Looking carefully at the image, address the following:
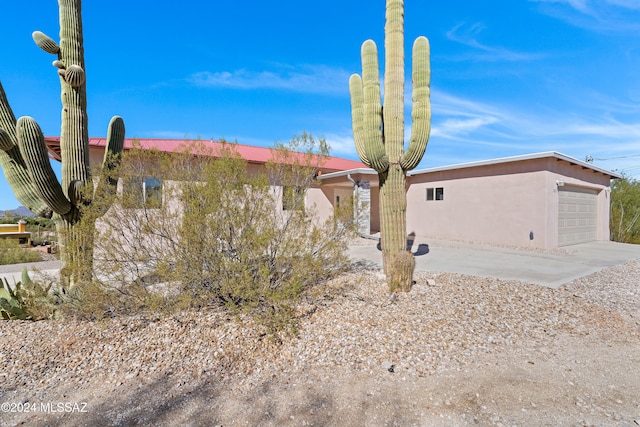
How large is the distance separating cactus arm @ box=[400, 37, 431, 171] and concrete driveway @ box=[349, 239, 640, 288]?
110 inches

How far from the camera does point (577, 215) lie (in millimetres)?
12516

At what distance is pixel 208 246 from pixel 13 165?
309 centimetres

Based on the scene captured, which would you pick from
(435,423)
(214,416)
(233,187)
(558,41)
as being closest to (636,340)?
(435,423)

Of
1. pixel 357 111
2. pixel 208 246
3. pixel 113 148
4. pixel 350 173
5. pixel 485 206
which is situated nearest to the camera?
pixel 208 246

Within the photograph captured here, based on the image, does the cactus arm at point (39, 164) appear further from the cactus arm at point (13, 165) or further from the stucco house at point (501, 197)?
the stucco house at point (501, 197)

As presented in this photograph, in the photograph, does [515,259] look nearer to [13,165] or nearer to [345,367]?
[345,367]

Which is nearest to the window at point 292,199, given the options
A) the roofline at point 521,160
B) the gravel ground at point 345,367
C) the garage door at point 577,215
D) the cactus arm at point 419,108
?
the gravel ground at point 345,367

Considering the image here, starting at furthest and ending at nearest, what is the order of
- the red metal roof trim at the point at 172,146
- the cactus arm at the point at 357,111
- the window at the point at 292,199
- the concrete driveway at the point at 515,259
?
the concrete driveway at the point at 515,259, the cactus arm at the point at 357,111, the red metal roof trim at the point at 172,146, the window at the point at 292,199

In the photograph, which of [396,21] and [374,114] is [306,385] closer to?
[374,114]

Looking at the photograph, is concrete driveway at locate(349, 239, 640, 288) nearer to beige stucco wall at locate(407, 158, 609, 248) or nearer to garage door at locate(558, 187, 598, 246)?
garage door at locate(558, 187, 598, 246)

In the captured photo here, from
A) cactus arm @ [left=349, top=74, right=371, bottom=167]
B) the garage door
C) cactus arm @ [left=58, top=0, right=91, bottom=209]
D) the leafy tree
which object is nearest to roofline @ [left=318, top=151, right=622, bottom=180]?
the garage door

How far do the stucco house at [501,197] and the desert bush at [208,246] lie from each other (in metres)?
5.04

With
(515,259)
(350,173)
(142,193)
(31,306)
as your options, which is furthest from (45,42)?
(515,259)

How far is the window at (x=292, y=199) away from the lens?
4.80 metres
